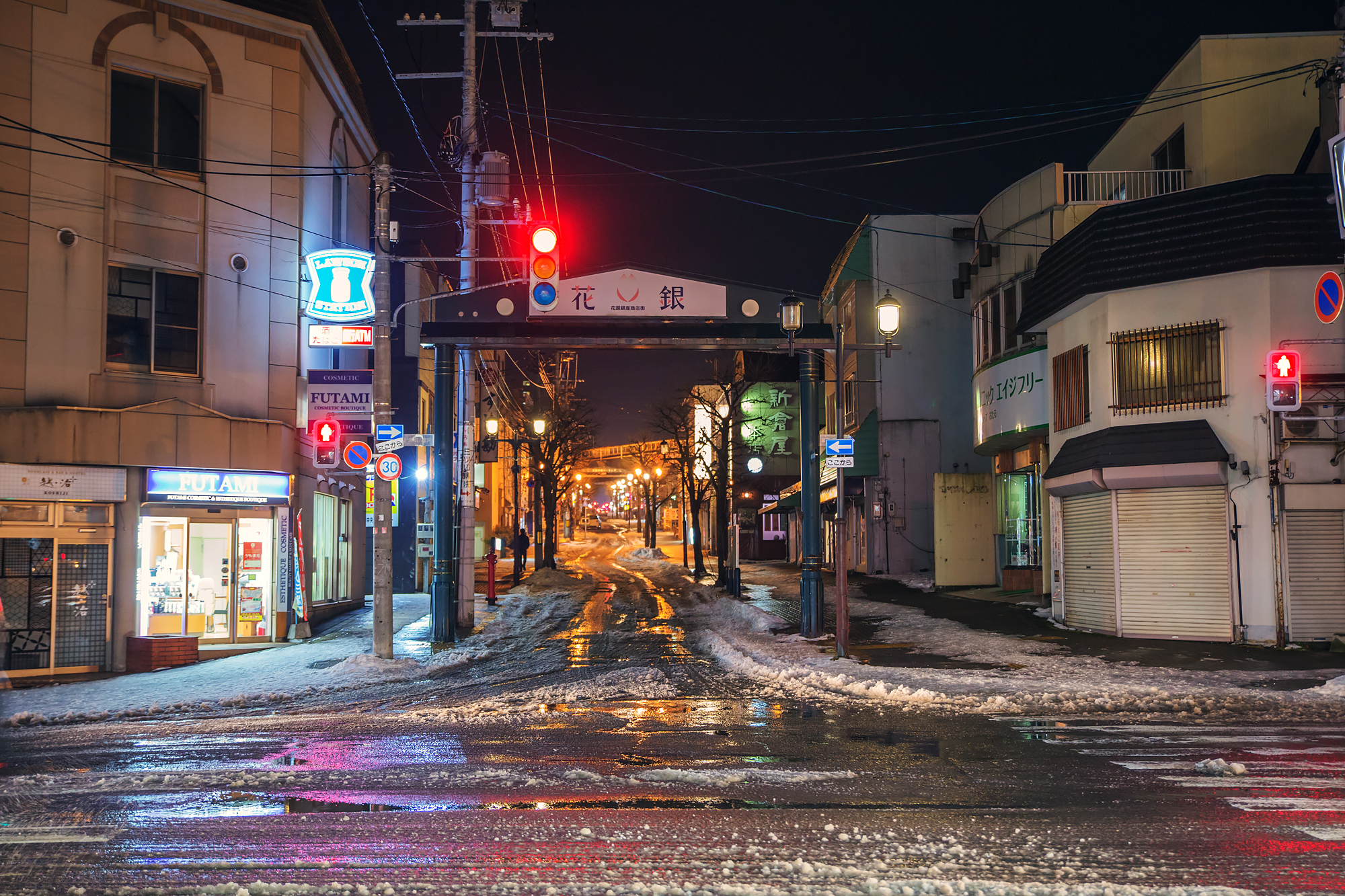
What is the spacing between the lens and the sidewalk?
566 inches

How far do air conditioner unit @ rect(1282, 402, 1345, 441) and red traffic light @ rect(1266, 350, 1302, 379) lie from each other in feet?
2.85

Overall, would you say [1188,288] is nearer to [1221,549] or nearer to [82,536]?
[1221,549]

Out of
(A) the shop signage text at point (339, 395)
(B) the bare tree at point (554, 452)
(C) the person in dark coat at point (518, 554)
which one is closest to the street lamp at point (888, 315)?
(A) the shop signage text at point (339, 395)

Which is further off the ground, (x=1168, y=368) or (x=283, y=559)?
(x=1168, y=368)

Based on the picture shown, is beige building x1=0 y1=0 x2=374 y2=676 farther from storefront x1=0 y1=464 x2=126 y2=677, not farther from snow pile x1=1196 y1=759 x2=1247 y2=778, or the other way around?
snow pile x1=1196 y1=759 x2=1247 y2=778

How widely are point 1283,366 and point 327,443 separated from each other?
16602 millimetres

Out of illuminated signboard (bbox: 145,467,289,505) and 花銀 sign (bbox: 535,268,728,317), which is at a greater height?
花銀 sign (bbox: 535,268,728,317)

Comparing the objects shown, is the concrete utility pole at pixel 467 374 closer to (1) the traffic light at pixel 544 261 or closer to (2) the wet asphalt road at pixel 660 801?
(1) the traffic light at pixel 544 261

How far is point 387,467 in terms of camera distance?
15477mm

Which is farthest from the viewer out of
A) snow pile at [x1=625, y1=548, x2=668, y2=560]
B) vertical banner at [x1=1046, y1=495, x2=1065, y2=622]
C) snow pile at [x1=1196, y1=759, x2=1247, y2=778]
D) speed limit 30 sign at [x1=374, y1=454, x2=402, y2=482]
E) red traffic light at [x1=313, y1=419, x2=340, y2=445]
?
snow pile at [x1=625, y1=548, x2=668, y2=560]

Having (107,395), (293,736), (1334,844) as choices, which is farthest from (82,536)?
(1334,844)

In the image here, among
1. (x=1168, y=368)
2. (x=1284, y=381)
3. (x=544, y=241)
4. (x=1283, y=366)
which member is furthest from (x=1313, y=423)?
Answer: (x=544, y=241)

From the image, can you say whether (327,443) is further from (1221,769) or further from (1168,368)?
(1168,368)

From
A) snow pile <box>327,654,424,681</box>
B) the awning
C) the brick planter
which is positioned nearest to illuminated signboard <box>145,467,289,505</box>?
the brick planter
